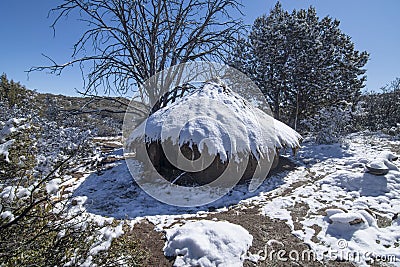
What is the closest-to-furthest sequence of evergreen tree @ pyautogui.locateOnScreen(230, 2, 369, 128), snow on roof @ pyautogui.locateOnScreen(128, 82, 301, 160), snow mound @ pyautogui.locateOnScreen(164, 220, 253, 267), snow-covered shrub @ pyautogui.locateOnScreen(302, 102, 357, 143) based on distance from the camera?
snow mound @ pyautogui.locateOnScreen(164, 220, 253, 267) < snow on roof @ pyautogui.locateOnScreen(128, 82, 301, 160) < snow-covered shrub @ pyautogui.locateOnScreen(302, 102, 357, 143) < evergreen tree @ pyautogui.locateOnScreen(230, 2, 369, 128)

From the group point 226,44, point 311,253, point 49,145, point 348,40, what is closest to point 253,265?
point 311,253

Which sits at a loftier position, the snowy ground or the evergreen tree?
the evergreen tree

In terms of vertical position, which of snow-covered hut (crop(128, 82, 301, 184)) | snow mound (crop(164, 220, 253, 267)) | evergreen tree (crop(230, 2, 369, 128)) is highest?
evergreen tree (crop(230, 2, 369, 128))

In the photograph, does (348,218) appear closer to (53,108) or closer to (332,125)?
(332,125)

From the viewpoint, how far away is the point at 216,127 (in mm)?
4883

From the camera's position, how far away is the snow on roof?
15.4ft

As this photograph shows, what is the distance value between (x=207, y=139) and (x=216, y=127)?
1.38 feet

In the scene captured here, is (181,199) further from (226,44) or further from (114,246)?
(226,44)

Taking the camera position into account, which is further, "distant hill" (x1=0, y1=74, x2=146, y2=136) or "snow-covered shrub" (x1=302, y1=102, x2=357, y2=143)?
"snow-covered shrub" (x1=302, y1=102, x2=357, y2=143)

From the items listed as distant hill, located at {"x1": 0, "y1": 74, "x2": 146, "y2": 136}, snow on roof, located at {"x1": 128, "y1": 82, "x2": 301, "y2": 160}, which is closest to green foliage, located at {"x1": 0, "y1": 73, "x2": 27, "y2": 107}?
distant hill, located at {"x1": 0, "y1": 74, "x2": 146, "y2": 136}

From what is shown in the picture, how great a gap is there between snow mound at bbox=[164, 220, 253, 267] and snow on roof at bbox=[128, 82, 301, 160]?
70.0 inches

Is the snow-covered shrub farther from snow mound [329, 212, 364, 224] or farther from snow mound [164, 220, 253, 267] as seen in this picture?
snow mound [164, 220, 253, 267]

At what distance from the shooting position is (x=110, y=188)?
4953mm

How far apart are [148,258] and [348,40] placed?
13.3 metres
